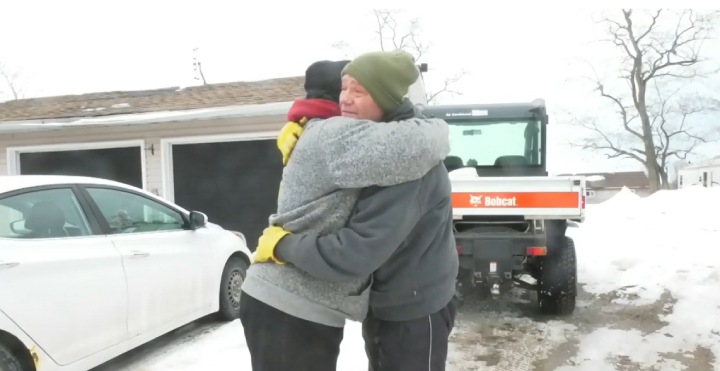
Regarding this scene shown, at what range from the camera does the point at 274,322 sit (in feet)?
4.92

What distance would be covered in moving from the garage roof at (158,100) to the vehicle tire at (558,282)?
4.82 m

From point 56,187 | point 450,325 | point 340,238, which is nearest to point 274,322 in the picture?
point 340,238

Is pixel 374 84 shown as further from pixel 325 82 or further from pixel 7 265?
pixel 7 265

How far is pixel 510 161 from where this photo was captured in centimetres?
658

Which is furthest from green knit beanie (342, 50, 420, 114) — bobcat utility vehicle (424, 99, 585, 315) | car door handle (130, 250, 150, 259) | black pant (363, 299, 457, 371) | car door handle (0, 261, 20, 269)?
bobcat utility vehicle (424, 99, 585, 315)

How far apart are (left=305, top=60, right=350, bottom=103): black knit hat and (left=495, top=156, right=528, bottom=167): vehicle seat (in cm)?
525

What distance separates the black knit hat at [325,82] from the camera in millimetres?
1634

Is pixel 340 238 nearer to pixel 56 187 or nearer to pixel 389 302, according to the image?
pixel 389 302

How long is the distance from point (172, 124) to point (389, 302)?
8.50 metres

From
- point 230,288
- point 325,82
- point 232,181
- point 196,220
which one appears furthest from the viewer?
point 232,181

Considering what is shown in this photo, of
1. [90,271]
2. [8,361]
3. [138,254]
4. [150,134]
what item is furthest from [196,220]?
[150,134]

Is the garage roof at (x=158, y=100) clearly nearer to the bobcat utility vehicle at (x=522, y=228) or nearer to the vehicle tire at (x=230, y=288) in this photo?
the vehicle tire at (x=230, y=288)

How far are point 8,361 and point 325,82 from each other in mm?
2811

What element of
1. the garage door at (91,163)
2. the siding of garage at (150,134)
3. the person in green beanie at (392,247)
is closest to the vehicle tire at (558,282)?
the person in green beanie at (392,247)
